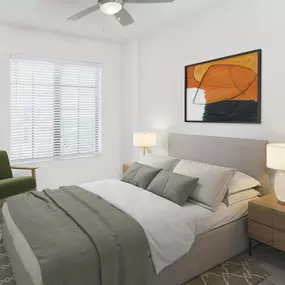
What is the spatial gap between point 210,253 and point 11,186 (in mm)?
2545

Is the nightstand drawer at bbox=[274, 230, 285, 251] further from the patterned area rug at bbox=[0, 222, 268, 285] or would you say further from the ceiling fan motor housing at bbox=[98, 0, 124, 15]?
the ceiling fan motor housing at bbox=[98, 0, 124, 15]

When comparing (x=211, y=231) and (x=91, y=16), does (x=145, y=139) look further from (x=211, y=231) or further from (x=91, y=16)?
(x=211, y=231)

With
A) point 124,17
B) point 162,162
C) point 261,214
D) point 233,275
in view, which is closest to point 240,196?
point 261,214

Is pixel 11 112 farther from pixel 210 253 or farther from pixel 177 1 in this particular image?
pixel 210 253

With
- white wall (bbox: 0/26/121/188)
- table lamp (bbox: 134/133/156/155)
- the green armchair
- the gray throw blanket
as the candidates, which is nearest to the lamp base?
the gray throw blanket

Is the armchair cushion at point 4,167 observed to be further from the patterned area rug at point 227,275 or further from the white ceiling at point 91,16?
the white ceiling at point 91,16

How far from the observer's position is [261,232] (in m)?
2.56

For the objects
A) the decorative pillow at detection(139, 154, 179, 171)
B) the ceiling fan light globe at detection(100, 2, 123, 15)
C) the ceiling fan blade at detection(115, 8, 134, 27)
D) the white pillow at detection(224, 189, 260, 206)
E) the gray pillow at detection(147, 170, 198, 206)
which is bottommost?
the white pillow at detection(224, 189, 260, 206)

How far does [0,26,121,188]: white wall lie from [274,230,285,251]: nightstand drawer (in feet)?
11.1

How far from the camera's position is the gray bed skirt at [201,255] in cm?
211

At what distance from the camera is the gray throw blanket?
1688mm

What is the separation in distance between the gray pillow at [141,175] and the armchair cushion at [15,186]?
4.30 feet

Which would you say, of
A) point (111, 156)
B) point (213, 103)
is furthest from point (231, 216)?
point (111, 156)

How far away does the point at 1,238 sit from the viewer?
2.98 m
